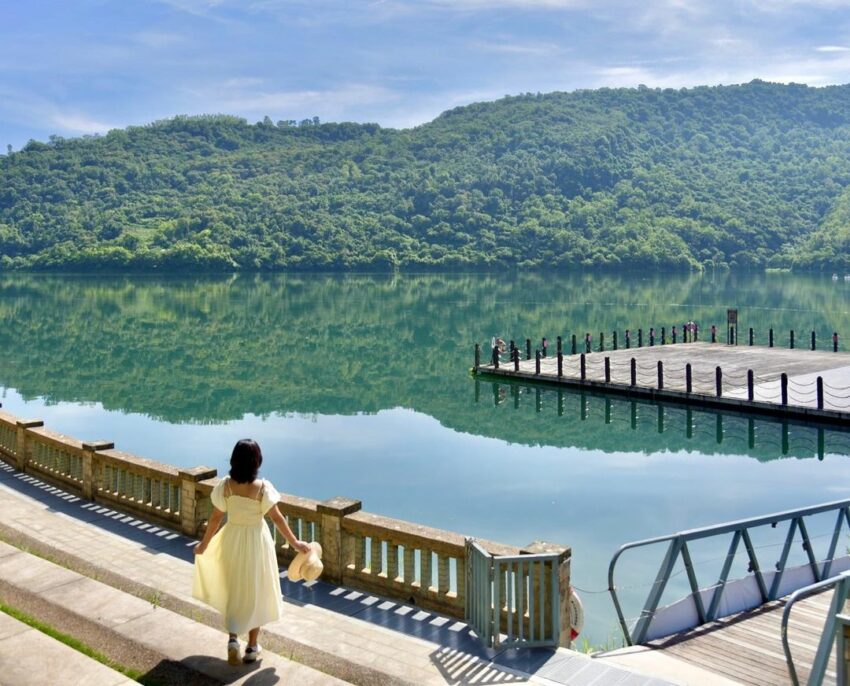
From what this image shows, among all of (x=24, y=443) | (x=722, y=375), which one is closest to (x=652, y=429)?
(x=722, y=375)

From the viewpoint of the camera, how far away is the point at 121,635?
22.1ft

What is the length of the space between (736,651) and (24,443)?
11.7 m

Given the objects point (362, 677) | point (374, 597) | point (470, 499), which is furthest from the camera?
point (470, 499)

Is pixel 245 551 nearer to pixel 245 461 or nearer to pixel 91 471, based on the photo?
pixel 245 461

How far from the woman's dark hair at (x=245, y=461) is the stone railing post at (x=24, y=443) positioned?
956cm

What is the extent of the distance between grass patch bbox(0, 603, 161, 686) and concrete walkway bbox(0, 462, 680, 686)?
0.95 ft

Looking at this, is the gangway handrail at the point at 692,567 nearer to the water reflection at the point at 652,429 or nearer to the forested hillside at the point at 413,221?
the water reflection at the point at 652,429

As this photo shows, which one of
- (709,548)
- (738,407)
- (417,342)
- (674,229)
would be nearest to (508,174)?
(674,229)

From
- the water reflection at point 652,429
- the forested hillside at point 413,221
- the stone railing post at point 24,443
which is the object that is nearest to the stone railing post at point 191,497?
the stone railing post at point 24,443

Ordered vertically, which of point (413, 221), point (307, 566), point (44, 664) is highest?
point (413, 221)

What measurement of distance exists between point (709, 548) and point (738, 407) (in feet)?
45.6

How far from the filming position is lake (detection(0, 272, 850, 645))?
1797cm

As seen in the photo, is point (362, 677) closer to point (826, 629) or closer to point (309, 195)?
point (826, 629)

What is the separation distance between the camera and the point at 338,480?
20766 mm
